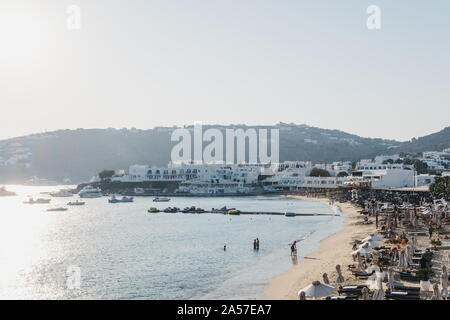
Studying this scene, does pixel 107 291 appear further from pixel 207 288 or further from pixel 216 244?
pixel 216 244

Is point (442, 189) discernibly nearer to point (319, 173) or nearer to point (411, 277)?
point (411, 277)

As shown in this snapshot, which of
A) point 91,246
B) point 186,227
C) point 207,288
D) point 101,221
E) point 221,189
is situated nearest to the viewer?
point 207,288

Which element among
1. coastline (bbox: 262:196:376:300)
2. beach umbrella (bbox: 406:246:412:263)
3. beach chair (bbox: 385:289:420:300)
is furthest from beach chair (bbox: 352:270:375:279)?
beach chair (bbox: 385:289:420:300)

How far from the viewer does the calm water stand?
26.1 m

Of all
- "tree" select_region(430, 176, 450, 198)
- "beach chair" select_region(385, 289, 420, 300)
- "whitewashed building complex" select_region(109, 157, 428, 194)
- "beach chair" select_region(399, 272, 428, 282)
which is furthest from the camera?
"whitewashed building complex" select_region(109, 157, 428, 194)

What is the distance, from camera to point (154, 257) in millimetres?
37750

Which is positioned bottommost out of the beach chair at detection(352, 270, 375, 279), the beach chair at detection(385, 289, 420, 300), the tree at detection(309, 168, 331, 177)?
the beach chair at detection(352, 270, 375, 279)

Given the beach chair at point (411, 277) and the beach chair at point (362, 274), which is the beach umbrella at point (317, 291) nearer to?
the beach chair at point (411, 277)

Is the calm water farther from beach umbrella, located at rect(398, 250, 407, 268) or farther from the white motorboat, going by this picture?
the white motorboat

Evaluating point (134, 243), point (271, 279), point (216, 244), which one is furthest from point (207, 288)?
point (134, 243)

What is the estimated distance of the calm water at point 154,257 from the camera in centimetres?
2612

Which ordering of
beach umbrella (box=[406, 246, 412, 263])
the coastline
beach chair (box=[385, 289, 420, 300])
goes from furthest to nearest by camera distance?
1. beach umbrella (box=[406, 246, 412, 263])
2. the coastline
3. beach chair (box=[385, 289, 420, 300])

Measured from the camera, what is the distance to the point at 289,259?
1341 inches
